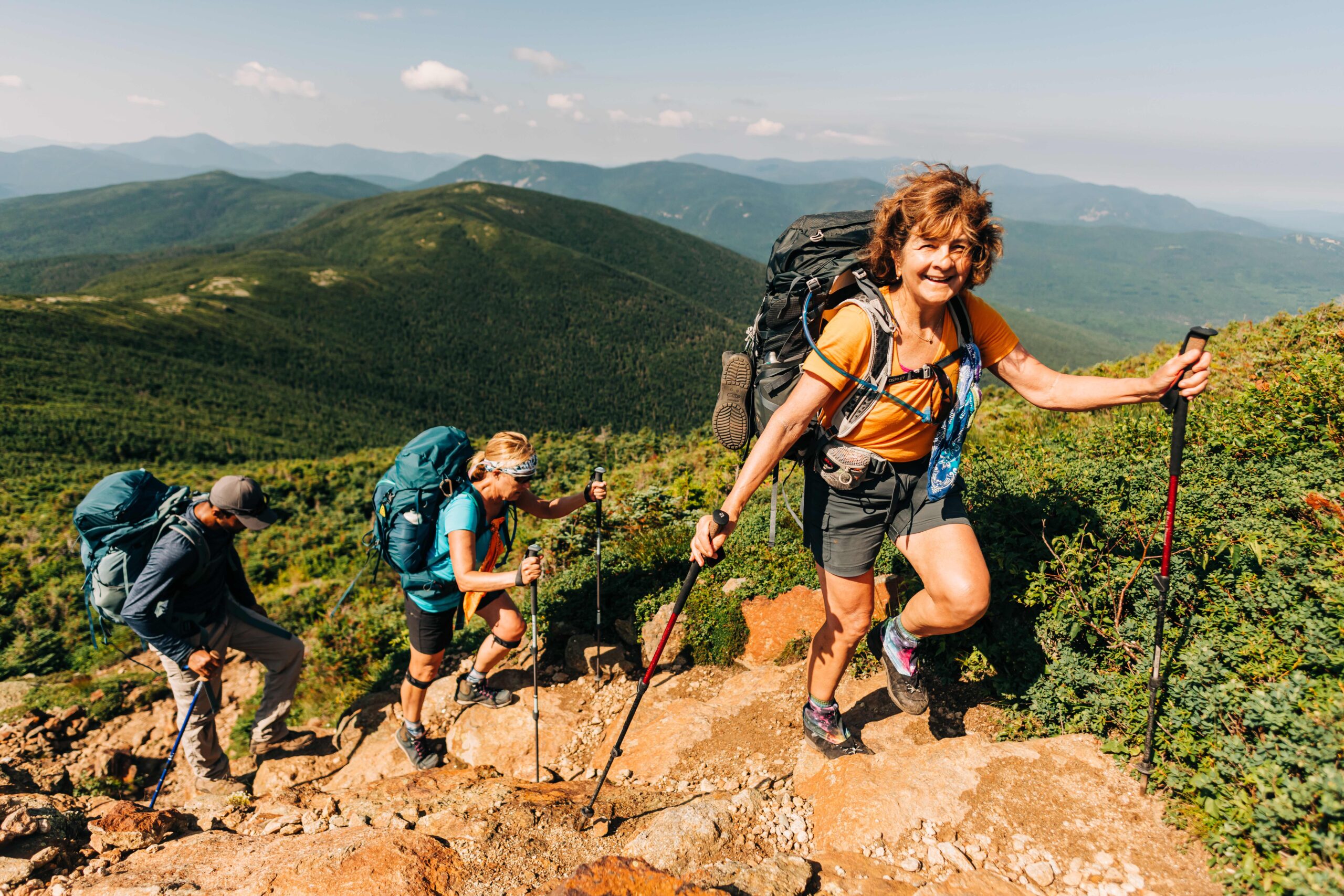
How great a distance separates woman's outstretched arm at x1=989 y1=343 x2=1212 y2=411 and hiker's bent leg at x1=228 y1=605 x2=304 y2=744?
6.32 meters

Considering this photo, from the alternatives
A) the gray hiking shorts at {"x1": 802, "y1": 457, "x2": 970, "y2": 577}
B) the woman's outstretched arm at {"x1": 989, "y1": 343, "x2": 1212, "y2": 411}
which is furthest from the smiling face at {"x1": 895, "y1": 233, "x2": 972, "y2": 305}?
the gray hiking shorts at {"x1": 802, "y1": 457, "x2": 970, "y2": 577}

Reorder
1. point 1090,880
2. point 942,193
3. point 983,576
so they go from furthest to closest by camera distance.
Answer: point 983,576, point 942,193, point 1090,880

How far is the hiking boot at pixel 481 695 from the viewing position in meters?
5.33

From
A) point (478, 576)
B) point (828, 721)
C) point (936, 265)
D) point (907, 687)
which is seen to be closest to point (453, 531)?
point (478, 576)

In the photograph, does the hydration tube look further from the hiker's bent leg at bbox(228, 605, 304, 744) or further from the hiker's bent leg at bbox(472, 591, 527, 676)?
the hiker's bent leg at bbox(228, 605, 304, 744)

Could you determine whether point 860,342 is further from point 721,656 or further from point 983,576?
point 721,656

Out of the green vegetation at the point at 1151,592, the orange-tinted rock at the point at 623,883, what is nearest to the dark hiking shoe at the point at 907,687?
the green vegetation at the point at 1151,592

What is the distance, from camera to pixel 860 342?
114 inches

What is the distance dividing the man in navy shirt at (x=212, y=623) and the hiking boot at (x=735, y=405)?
3608 mm

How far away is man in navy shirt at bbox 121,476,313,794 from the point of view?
15.9 feet

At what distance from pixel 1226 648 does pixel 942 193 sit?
243 centimetres

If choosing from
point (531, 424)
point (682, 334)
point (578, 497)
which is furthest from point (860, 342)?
point (682, 334)

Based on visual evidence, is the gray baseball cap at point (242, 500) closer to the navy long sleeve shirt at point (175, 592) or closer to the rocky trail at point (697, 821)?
the navy long sleeve shirt at point (175, 592)

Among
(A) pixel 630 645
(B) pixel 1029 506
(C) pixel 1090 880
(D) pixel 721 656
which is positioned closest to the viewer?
(C) pixel 1090 880
